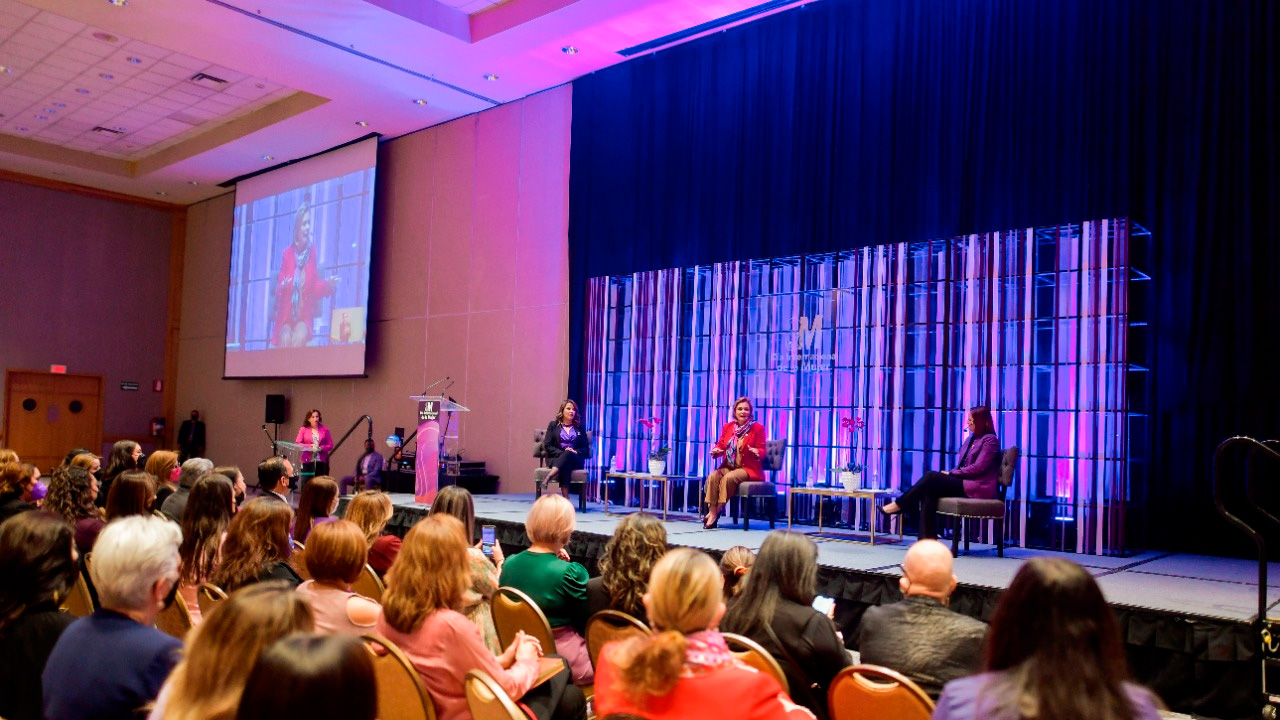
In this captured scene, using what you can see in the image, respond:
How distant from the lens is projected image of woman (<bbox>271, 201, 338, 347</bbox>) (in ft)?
45.6

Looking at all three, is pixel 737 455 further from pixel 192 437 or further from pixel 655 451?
pixel 192 437

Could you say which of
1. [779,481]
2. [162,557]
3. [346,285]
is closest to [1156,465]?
[779,481]

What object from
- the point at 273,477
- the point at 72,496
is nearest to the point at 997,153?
the point at 273,477

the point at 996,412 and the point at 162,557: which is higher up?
the point at 996,412

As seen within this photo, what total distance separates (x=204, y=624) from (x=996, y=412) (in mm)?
6559

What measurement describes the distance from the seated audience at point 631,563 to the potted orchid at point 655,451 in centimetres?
533

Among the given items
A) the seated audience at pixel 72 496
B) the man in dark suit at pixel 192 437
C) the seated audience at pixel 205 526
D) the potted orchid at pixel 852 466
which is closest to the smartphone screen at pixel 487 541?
the seated audience at pixel 205 526

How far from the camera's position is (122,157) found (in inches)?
613

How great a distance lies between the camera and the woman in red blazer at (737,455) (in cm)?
791

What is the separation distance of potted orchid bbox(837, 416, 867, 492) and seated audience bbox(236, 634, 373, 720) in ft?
20.6

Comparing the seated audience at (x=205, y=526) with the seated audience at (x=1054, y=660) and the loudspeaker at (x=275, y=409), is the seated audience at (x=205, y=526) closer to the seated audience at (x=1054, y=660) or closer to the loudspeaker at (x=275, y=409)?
the seated audience at (x=1054, y=660)

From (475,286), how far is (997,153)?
6830 mm

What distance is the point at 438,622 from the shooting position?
251 cm

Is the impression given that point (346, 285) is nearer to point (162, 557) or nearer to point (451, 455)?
point (451, 455)
